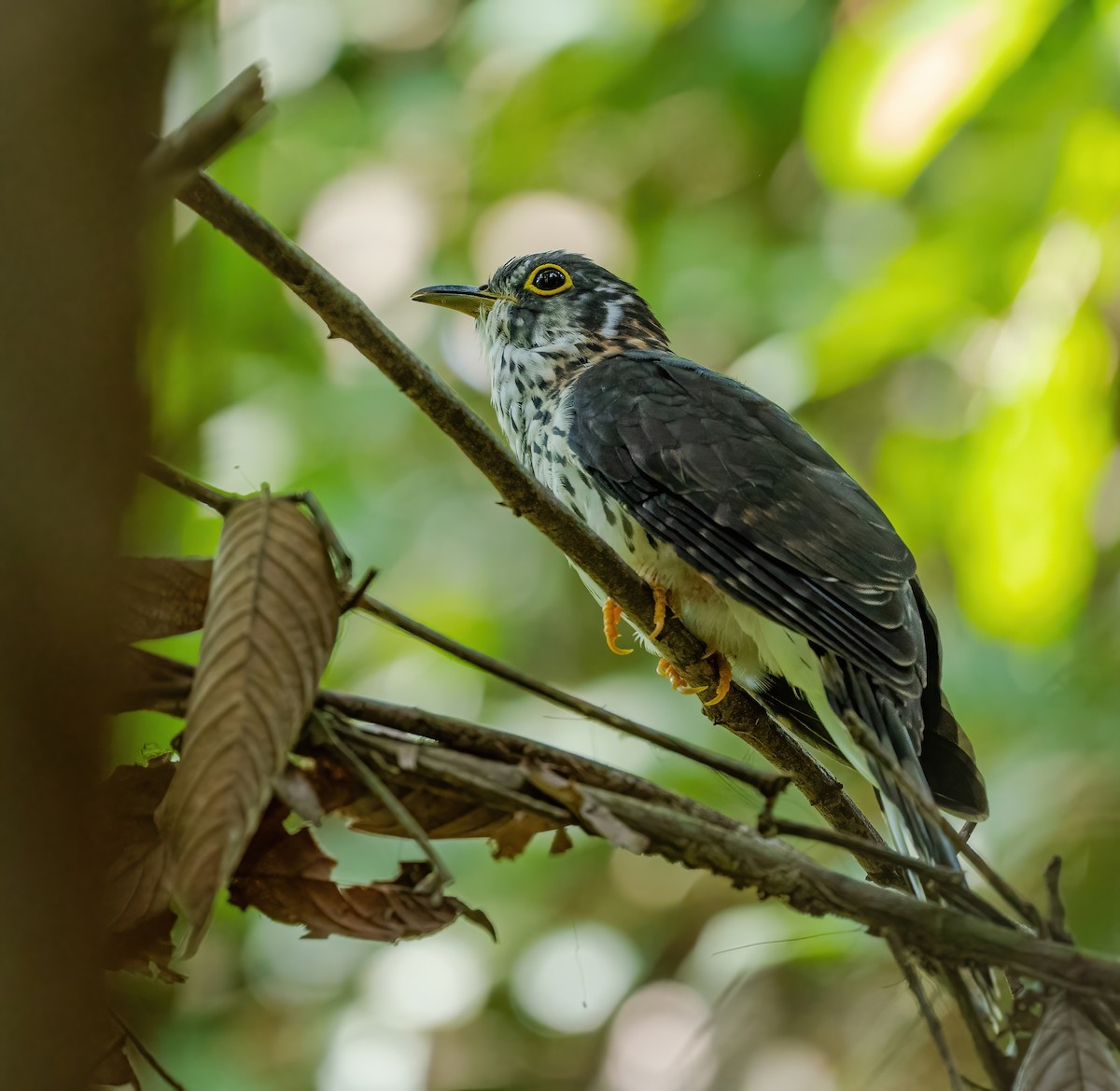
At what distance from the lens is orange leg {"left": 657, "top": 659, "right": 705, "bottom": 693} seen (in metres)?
3.23

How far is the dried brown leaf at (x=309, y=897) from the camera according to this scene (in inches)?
60.6

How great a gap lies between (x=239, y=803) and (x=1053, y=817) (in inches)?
149

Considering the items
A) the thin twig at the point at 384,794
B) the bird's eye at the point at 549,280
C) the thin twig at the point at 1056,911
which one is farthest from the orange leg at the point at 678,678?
the thin twig at the point at 384,794

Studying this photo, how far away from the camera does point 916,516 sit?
4.25 meters

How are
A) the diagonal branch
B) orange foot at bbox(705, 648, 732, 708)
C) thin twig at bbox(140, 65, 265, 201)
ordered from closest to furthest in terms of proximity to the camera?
1. thin twig at bbox(140, 65, 265, 201)
2. the diagonal branch
3. orange foot at bbox(705, 648, 732, 708)

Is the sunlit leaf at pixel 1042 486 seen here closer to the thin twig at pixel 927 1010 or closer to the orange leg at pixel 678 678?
the orange leg at pixel 678 678

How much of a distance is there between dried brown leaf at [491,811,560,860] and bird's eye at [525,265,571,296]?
3097 millimetres

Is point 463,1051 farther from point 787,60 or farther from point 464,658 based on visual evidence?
point 787,60

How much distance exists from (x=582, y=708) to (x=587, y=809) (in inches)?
4.7

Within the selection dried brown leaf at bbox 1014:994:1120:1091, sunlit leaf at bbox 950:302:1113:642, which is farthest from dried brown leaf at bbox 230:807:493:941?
sunlit leaf at bbox 950:302:1113:642

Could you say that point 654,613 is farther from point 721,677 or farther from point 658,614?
point 721,677

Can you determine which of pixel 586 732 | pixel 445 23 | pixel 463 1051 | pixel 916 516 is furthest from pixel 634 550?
pixel 445 23

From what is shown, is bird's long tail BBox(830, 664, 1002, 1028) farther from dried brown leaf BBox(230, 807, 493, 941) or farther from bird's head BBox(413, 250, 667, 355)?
bird's head BBox(413, 250, 667, 355)

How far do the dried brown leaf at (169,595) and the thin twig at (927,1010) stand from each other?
89cm
